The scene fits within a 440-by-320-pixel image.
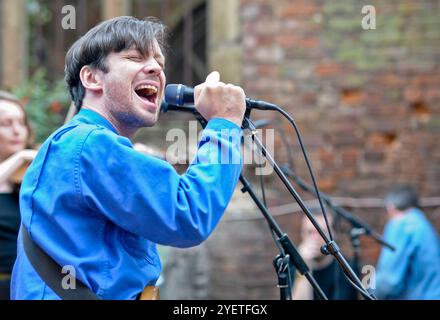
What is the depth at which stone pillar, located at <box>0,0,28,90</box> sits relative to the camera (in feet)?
22.2

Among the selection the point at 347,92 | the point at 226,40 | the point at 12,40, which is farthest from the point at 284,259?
the point at 12,40

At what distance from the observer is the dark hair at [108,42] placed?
2.30m

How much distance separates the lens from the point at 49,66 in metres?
6.85

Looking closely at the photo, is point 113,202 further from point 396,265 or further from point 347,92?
point 347,92

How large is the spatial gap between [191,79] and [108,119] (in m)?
4.44

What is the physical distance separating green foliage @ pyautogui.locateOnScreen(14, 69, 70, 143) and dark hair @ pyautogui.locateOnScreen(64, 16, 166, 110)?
3.70 metres

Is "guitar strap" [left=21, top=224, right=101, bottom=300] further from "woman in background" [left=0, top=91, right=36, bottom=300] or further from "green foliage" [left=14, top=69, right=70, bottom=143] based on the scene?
"green foliage" [left=14, top=69, right=70, bottom=143]

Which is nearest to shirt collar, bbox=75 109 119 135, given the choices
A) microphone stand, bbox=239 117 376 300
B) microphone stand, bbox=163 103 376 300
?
microphone stand, bbox=163 103 376 300

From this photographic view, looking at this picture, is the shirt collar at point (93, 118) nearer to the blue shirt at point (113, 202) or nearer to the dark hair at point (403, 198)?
the blue shirt at point (113, 202)

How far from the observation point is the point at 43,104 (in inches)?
248

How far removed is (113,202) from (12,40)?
5.09 meters

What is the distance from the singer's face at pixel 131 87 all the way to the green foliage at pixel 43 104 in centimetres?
382

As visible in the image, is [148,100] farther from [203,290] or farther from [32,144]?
[203,290]

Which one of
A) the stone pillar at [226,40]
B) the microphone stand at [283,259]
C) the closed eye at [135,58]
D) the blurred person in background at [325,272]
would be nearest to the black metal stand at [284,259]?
the microphone stand at [283,259]
